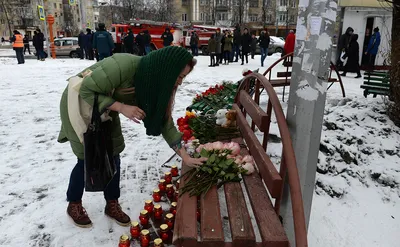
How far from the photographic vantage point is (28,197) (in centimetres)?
316

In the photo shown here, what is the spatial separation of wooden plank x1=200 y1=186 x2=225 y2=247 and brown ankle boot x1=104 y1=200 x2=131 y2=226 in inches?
34.3

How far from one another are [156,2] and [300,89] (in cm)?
4473

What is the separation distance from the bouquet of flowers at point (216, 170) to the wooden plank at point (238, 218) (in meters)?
0.10

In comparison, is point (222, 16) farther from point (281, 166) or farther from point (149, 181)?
point (281, 166)

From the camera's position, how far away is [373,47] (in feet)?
36.9

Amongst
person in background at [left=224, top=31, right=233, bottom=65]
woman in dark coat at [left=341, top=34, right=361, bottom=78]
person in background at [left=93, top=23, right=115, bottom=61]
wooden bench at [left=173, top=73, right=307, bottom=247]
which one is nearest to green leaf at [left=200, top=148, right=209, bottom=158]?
wooden bench at [left=173, top=73, right=307, bottom=247]

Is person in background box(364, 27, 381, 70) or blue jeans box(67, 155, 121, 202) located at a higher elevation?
person in background box(364, 27, 381, 70)

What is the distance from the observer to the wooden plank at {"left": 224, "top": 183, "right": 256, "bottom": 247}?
1823 millimetres

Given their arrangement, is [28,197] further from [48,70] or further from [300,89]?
[48,70]

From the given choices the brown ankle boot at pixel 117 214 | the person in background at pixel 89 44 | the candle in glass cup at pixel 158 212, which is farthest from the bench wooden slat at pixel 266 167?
the person in background at pixel 89 44

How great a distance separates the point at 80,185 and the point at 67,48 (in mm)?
20931

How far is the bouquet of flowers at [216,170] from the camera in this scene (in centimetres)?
238

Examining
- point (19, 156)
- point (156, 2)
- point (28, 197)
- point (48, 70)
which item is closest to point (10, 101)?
point (19, 156)

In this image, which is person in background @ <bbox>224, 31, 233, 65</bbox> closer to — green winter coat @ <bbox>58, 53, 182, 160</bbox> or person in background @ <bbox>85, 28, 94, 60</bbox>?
person in background @ <bbox>85, 28, 94, 60</bbox>
